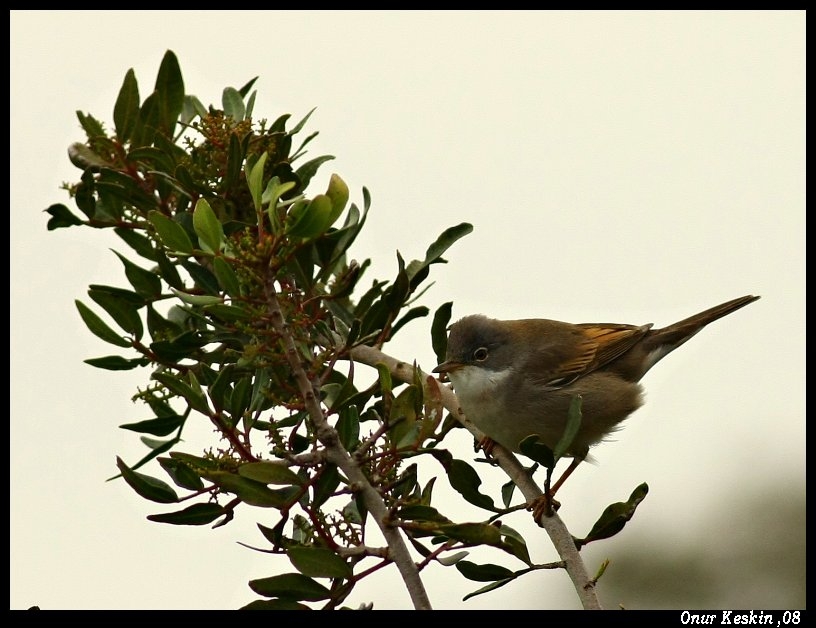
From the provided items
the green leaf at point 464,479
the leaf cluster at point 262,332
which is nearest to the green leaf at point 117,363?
the leaf cluster at point 262,332

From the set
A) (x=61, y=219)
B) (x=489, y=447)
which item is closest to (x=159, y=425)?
(x=61, y=219)

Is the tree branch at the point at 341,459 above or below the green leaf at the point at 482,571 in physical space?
above

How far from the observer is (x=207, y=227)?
2.98 metres

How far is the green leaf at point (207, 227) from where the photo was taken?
2.96 m

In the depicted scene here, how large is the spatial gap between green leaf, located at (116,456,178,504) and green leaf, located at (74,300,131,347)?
541 millimetres

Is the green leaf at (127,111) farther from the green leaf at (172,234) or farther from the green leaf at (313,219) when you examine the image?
Result: the green leaf at (313,219)

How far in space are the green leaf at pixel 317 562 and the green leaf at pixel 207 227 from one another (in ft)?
3.17

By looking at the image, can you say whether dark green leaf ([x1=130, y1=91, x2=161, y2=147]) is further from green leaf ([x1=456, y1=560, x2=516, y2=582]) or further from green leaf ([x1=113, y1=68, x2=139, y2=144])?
green leaf ([x1=456, y1=560, x2=516, y2=582])

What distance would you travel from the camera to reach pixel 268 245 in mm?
2971

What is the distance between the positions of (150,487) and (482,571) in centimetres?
118

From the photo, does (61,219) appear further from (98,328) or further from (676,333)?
(676,333)

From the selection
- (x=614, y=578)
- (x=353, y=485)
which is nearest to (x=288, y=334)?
(x=353, y=485)
